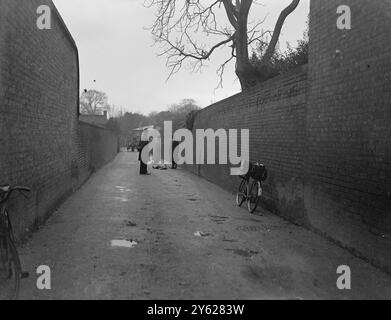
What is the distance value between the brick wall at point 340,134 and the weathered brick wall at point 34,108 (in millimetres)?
4379

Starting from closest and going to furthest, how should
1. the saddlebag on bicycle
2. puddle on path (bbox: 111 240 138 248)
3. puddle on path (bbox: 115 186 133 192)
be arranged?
1. puddle on path (bbox: 111 240 138 248)
2. the saddlebag on bicycle
3. puddle on path (bbox: 115 186 133 192)

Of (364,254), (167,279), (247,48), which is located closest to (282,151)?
(364,254)

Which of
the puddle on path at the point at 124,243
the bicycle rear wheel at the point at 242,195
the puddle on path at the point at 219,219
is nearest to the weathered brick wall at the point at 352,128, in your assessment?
the puddle on path at the point at 219,219

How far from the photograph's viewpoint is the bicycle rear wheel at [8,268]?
4.27 meters

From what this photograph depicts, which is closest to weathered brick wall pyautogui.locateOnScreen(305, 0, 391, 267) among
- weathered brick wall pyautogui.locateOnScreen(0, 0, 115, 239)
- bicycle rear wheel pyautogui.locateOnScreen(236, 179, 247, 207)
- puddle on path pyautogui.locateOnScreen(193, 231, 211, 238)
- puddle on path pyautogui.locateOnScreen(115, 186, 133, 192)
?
puddle on path pyautogui.locateOnScreen(193, 231, 211, 238)

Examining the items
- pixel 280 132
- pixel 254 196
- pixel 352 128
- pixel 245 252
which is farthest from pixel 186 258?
pixel 280 132

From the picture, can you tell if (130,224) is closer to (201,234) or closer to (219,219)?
(201,234)

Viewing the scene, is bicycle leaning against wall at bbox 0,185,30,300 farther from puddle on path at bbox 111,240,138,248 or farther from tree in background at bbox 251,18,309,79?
tree in background at bbox 251,18,309,79

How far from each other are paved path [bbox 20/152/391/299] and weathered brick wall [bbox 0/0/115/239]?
67 centimetres

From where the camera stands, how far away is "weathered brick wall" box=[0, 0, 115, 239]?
5.56 meters

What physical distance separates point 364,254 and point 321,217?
1464 mm
